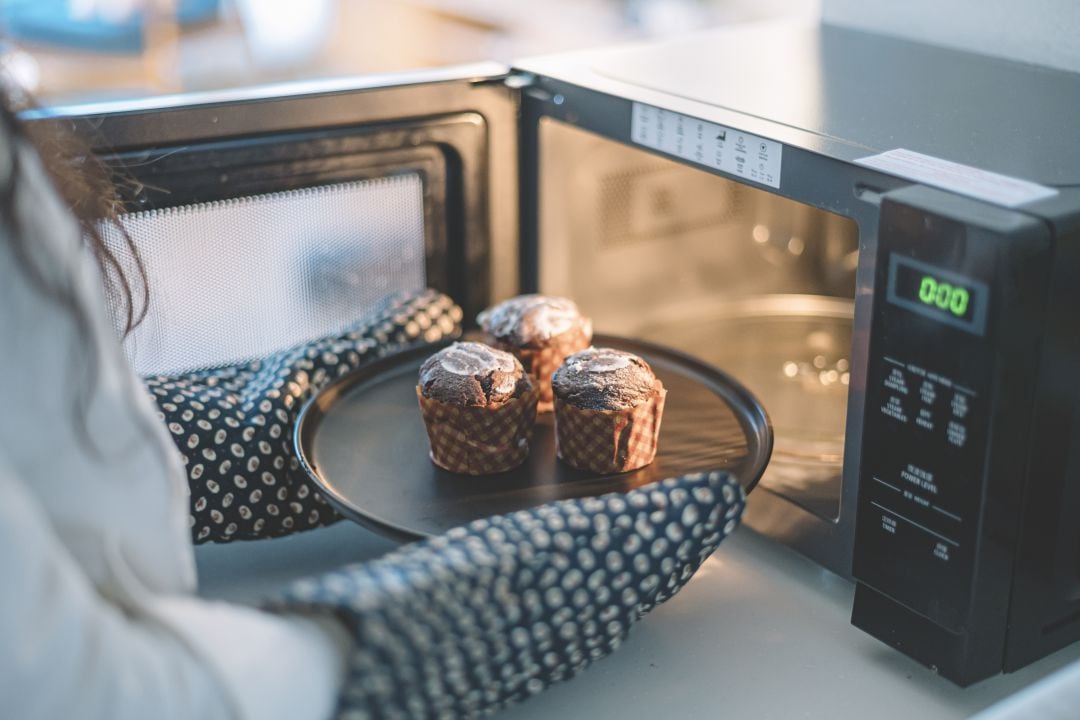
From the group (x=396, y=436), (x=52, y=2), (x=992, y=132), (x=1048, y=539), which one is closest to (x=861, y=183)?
(x=992, y=132)

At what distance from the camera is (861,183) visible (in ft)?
2.59

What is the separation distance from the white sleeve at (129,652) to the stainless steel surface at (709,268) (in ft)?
1.82

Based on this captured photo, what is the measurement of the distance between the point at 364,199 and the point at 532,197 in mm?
166

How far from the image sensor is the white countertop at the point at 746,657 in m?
0.79

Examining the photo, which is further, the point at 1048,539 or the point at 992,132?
the point at 992,132

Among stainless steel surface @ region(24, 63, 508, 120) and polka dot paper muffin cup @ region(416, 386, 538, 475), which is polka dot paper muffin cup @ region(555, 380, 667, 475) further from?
stainless steel surface @ region(24, 63, 508, 120)

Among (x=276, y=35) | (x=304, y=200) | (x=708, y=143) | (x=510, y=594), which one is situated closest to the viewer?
(x=510, y=594)

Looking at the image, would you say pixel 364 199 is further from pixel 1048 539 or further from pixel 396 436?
pixel 1048 539

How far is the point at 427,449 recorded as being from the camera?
0.92m

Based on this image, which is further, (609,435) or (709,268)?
(709,268)

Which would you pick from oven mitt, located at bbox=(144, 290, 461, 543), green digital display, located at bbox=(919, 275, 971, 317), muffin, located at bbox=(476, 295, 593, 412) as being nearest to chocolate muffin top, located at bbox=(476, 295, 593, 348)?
muffin, located at bbox=(476, 295, 593, 412)

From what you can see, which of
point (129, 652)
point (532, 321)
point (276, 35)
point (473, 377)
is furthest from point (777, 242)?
point (276, 35)

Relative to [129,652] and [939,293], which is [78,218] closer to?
[129,652]

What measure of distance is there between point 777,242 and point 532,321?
0.45 metres
